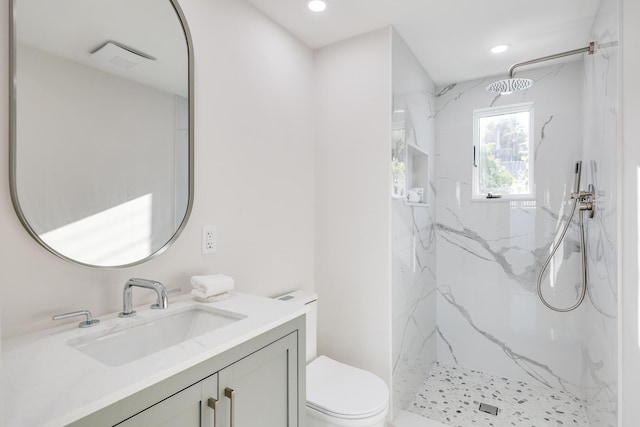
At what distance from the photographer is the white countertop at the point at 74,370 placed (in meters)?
0.67

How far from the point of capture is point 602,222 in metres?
1.76

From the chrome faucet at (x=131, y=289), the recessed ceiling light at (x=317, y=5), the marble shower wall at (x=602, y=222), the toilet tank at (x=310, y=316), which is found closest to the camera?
the chrome faucet at (x=131, y=289)

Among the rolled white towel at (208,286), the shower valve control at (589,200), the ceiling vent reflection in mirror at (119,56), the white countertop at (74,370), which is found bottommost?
the white countertop at (74,370)

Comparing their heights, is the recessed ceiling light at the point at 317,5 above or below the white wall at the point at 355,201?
above

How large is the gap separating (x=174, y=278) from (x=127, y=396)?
73 centimetres

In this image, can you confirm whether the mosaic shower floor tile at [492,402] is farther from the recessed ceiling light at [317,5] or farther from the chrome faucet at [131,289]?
the recessed ceiling light at [317,5]

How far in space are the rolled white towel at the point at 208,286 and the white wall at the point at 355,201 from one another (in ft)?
3.16

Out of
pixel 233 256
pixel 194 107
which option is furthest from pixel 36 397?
pixel 194 107

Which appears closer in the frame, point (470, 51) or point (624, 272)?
point (624, 272)

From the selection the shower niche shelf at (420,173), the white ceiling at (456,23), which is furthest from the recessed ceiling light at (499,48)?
the shower niche shelf at (420,173)

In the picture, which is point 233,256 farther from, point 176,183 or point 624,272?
point 624,272

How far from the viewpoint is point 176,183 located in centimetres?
145

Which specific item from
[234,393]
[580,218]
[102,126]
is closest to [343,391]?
[234,393]

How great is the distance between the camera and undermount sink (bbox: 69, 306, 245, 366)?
106cm
